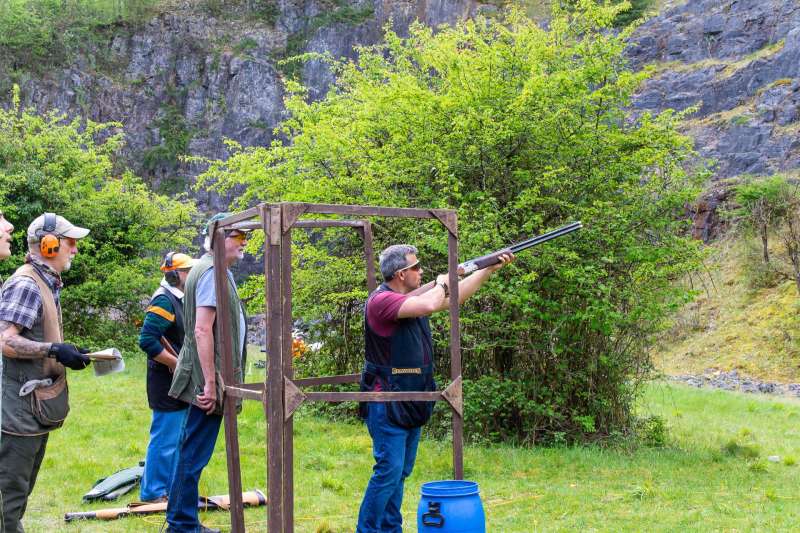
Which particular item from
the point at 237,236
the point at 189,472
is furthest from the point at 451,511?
the point at 237,236

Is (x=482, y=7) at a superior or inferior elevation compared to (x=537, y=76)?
superior

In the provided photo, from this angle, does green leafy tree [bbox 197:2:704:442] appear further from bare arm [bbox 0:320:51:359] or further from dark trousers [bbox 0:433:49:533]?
dark trousers [bbox 0:433:49:533]

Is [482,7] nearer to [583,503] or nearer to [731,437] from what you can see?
[731,437]

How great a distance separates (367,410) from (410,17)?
5412 cm

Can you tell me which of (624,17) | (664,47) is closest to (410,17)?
(624,17)

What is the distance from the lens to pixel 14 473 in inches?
179

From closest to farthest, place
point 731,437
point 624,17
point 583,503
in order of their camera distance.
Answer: point 583,503 → point 731,437 → point 624,17

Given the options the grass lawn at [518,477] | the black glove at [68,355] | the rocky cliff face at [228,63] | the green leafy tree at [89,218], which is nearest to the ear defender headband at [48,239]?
the black glove at [68,355]

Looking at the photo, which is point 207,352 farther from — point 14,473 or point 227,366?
point 14,473

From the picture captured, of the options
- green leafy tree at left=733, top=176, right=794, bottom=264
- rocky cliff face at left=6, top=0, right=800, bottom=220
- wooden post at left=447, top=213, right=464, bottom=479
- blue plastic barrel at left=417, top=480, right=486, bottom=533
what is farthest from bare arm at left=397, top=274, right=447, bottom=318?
rocky cliff face at left=6, top=0, right=800, bottom=220

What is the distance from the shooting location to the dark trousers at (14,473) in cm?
453

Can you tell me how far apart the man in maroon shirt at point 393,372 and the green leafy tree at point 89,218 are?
15744mm

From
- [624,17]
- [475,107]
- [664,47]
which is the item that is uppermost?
[624,17]

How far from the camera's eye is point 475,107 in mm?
10531
